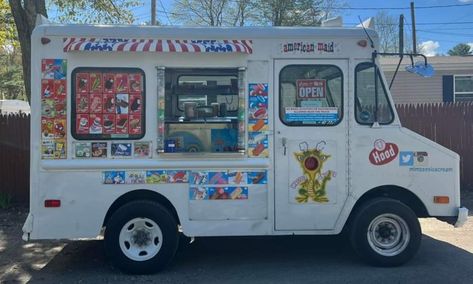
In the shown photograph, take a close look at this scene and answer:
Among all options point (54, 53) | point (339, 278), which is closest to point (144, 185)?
point (54, 53)

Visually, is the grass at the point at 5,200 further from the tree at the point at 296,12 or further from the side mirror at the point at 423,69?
the tree at the point at 296,12

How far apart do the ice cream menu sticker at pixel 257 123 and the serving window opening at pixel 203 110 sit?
11 cm

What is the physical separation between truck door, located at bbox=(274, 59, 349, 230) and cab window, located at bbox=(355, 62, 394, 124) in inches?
6.0

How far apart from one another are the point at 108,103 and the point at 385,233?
345 cm

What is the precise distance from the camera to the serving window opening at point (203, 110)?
5773mm

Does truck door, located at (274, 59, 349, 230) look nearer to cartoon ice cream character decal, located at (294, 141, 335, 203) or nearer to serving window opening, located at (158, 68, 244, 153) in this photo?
→ cartoon ice cream character decal, located at (294, 141, 335, 203)

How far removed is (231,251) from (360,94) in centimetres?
263

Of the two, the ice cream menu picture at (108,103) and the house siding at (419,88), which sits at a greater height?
the house siding at (419,88)

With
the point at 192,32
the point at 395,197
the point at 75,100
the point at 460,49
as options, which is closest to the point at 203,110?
the point at 192,32

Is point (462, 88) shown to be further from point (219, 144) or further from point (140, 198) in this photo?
point (140, 198)

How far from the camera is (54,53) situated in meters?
5.61

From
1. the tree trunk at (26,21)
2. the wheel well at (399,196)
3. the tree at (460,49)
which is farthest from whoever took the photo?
the tree at (460,49)

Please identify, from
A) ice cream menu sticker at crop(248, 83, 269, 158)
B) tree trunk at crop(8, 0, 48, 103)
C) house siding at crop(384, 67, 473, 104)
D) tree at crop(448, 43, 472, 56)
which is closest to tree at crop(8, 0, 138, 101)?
tree trunk at crop(8, 0, 48, 103)

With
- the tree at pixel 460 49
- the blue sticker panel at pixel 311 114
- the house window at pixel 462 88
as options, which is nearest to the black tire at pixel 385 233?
the blue sticker panel at pixel 311 114
